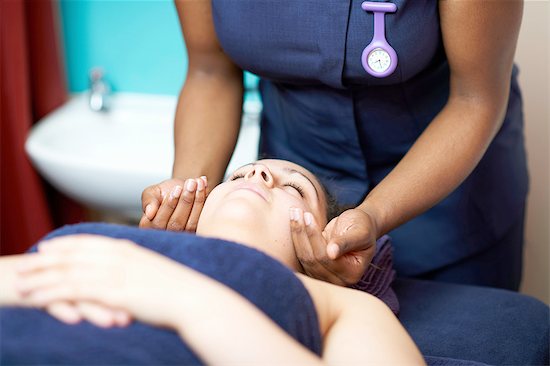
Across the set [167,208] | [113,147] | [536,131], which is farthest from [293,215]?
[113,147]

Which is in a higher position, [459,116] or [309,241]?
[459,116]

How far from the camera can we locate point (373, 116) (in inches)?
64.0

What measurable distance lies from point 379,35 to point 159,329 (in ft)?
2.32

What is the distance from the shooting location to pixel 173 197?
142cm

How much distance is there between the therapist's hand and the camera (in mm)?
1257

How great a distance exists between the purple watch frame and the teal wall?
1.10 meters

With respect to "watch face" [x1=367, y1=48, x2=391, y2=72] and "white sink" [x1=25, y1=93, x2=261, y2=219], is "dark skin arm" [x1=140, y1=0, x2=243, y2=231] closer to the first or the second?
"watch face" [x1=367, y1=48, x2=391, y2=72]

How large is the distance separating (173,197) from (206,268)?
353 millimetres

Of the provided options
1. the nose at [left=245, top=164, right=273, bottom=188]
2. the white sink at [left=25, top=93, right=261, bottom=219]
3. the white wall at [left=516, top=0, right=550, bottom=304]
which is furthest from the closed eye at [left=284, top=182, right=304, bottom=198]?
the white wall at [left=516, top=0, right=550, bottom=304]

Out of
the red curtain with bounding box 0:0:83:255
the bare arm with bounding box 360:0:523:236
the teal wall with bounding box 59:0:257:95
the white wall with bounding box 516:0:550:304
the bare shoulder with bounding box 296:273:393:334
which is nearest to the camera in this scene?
the bare shoulder with bounding box 296:273:393:334

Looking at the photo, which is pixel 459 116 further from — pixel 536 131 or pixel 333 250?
pixel 536 131

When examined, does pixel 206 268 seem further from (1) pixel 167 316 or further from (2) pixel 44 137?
(2) pixel 44 137

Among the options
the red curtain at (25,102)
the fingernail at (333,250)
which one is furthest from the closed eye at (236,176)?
the red curtain at (25,102)

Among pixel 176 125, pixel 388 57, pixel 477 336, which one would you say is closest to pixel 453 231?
pixel 477 336
